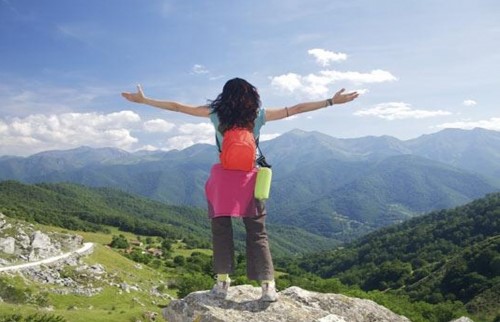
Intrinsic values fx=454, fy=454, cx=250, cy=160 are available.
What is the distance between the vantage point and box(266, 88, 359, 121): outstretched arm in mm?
9336

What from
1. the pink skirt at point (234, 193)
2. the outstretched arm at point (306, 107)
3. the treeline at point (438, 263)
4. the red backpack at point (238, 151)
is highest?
the outstretched arm at point (306, 107)

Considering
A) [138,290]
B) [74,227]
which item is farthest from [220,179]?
[74,227]

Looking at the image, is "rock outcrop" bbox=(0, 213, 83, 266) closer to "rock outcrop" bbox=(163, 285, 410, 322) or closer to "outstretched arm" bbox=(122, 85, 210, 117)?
"outstretched arm" bbox=(122, 85, 210, 117)

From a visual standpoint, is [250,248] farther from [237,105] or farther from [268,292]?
[237,105]

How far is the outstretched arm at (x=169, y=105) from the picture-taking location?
9.33 metres

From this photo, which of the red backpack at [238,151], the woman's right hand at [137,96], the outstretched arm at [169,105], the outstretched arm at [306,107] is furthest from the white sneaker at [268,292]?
the woman's right hand at [137,96]

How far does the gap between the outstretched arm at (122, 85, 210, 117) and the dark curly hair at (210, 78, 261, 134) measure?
1.25 ft

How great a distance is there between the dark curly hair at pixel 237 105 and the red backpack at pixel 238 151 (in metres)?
0.24

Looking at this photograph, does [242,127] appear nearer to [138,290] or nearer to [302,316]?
[302,316]

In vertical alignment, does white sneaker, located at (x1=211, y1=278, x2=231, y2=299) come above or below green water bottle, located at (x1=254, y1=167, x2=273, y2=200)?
below

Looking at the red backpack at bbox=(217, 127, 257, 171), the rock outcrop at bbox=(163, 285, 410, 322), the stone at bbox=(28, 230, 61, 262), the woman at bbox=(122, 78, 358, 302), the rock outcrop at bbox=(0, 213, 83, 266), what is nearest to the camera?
the rock outcrop at bbox=(163, 285, 410, 322)

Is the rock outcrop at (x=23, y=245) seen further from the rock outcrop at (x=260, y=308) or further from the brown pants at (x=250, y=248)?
the brown pants at (x=250, y=248)

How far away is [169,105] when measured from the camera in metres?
9.55

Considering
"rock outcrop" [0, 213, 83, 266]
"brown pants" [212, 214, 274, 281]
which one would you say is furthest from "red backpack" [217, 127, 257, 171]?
"rock outcrop" [0, 213, 83, 266]
